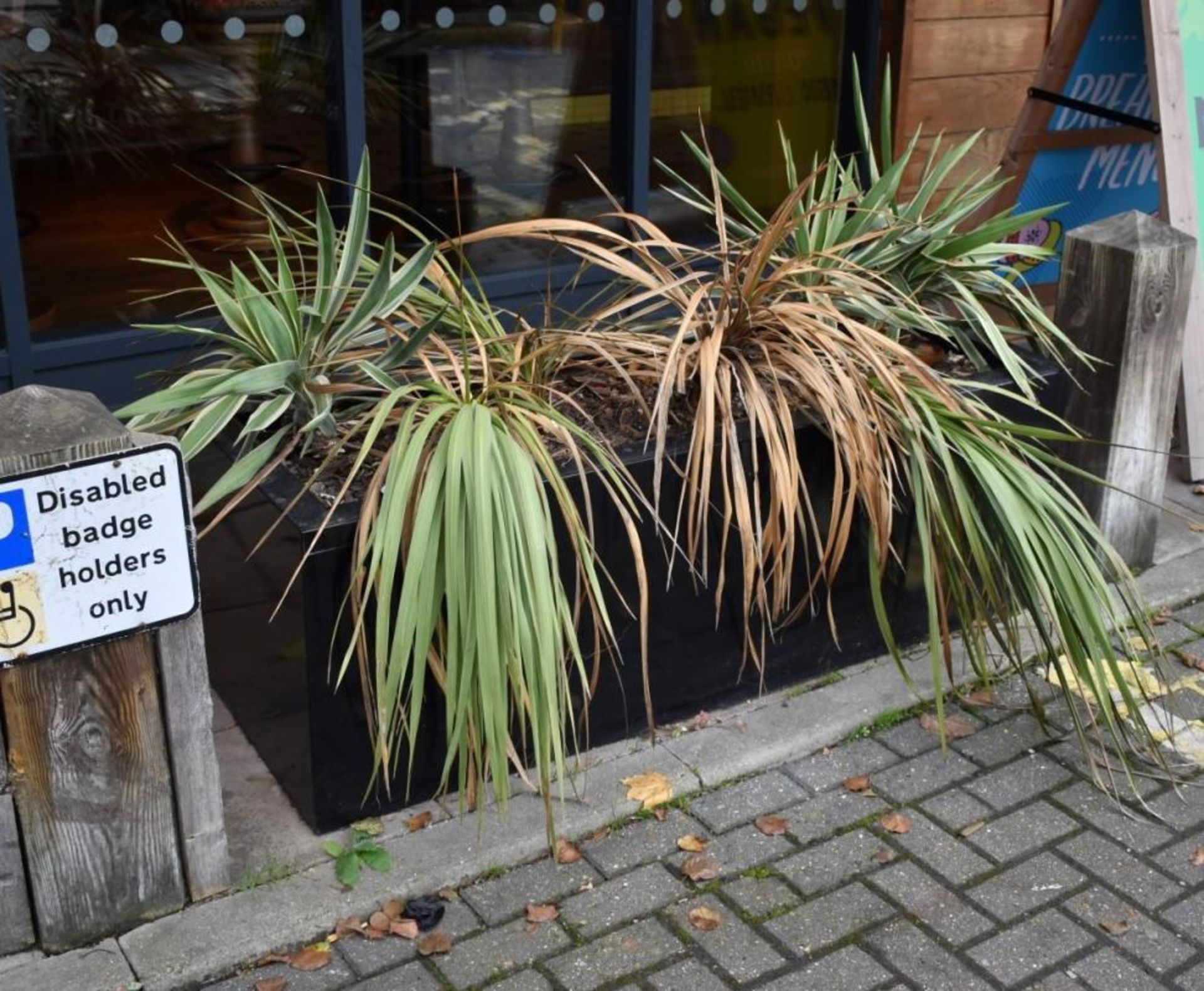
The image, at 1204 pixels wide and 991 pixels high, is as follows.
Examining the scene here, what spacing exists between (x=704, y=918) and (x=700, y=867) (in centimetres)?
17

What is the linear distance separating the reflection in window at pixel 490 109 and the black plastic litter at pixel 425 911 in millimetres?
2542

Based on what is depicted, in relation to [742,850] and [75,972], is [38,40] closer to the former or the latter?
[75,972]

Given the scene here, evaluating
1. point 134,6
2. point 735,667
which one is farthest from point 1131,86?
point 134,6

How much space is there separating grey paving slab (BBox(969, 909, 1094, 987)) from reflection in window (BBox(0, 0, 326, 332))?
2.88 metres

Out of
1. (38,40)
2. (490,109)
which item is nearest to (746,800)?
(490,109)

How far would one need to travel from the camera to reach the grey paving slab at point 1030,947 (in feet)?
9.70

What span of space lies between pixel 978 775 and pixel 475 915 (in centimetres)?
129

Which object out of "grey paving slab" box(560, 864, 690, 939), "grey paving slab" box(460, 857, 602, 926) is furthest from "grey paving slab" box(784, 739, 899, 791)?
"grey paving slab" box(460, 857, 602, 926)

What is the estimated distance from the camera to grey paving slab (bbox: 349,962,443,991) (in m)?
2.88

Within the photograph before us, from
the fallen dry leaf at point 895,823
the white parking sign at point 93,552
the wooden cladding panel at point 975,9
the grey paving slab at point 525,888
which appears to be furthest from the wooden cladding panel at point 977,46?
the white parking sign at point 93,552

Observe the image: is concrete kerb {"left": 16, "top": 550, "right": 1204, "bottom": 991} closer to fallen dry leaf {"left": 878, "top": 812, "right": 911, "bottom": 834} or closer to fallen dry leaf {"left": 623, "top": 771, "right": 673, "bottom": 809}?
fallen dry leaf {"left": 623, "top": 771, "right": 673, "bottom": 809}

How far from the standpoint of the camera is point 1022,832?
11.1 ft

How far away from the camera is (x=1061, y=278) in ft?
Result: 14.2

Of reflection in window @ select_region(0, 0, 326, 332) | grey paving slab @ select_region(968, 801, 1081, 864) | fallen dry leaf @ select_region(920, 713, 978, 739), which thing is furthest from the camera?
reflection in window @ select_region(0, 0, 326, 332)
